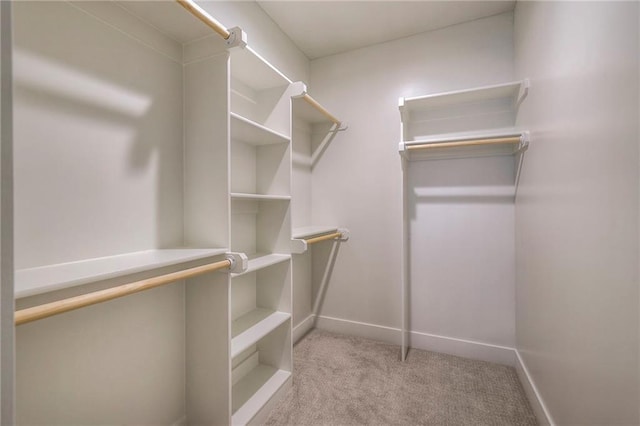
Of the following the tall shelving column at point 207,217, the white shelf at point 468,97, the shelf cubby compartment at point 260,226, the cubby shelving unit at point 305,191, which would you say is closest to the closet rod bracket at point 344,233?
the cubby shelving unit at point 305,191

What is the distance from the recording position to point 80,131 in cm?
102


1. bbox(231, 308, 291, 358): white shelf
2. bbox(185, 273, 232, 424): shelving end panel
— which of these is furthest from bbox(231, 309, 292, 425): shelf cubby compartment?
bbox(185, 273, 232, 424): shelving end panel

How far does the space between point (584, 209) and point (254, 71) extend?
64.5 inches

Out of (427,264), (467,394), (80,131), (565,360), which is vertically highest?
(80,131)

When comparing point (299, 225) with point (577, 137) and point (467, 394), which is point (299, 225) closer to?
point (467, 394)

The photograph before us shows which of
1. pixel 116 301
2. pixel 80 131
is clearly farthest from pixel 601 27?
pixel 116 301

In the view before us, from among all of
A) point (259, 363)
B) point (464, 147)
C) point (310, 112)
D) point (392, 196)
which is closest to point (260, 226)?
point (259, 363)

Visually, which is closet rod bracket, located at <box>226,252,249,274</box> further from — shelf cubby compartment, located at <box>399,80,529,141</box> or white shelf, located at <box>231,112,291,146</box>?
shelf cubby compartment, located at <box>399,80,529,141</box>

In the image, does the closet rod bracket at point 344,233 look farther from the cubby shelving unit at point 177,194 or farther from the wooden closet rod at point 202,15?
the wooden closet rod at point 202,15

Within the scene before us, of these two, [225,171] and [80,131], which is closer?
[80,131]

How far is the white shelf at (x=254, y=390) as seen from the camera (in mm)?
1448

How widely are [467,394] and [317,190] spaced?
1.84m

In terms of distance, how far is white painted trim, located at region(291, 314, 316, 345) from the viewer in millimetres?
2381

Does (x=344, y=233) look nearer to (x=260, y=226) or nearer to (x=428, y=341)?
(x=260, y=226)
